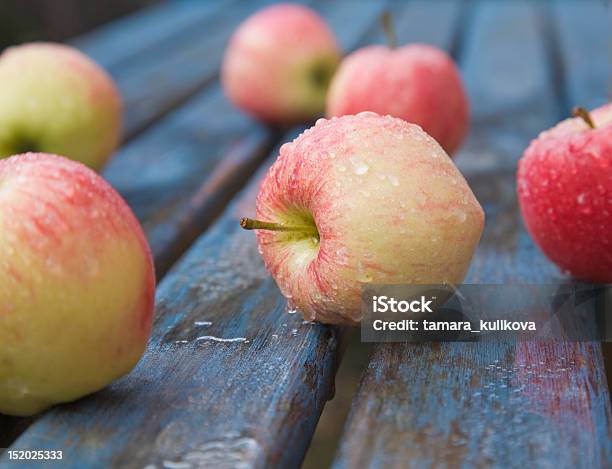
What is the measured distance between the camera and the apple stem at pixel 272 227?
34.0 inches

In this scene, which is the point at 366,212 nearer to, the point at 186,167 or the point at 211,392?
the point at 211,392

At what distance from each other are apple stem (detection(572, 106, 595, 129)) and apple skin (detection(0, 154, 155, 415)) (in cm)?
44

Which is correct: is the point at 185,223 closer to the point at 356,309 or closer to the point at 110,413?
the point at 356,309

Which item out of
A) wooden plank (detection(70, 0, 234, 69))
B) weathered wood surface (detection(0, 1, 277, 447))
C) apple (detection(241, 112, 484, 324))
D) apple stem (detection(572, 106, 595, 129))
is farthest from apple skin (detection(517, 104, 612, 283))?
wooden plank (detection(70, 0, 234, 69))

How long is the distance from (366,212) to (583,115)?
0.86ft

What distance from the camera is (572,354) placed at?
0.79m

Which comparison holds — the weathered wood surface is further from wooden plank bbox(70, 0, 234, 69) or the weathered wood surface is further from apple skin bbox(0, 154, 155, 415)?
apple skin bbox(0, 154, 155, 415)

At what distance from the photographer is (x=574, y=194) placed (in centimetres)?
95

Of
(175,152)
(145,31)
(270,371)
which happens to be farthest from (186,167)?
(145,31)

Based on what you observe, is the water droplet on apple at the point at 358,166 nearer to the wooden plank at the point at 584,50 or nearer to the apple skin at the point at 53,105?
the apple skin at the point at 53,105

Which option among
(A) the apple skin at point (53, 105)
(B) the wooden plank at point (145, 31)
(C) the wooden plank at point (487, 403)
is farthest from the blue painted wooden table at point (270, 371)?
(B) the wooden plank at point (145, 31)

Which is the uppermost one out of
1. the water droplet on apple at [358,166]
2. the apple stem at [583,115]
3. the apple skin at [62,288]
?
the apple skin at [62,288]

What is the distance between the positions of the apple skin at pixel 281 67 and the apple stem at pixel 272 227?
0.97m

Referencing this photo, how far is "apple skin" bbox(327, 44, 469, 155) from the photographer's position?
147 cm
